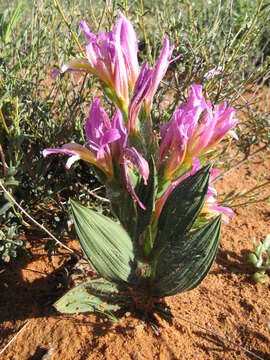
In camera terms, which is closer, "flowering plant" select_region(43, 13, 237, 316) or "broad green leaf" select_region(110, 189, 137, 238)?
"flowering plant" select_region(43, 13, 237, 316)

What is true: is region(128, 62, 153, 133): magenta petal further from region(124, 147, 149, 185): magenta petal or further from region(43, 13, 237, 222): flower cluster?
region(124, 147, 149, 185): magenta petal

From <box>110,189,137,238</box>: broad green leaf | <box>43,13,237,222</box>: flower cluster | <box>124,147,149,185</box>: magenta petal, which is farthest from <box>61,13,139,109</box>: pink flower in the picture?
<box>110,189,137,238</box>: broad green leaf

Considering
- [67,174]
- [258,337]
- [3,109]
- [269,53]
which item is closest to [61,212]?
[67,174]

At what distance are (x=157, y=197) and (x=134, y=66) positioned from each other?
0.43m

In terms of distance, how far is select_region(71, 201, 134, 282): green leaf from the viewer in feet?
3.72

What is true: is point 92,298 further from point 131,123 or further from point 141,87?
point 141,87

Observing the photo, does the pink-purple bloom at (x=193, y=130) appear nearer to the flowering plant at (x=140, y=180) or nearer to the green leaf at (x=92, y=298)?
the flowering plant at (x=140, y=180)

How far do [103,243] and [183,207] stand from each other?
28 centimetres

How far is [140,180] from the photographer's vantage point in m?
1.18

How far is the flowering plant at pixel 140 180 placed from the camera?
1.08m

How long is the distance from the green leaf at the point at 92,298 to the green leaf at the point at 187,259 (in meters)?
0.17

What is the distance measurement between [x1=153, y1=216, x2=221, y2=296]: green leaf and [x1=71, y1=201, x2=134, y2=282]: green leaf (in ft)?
0.41

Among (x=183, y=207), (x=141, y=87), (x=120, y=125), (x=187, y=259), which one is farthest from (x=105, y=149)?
(x=187, y=259)

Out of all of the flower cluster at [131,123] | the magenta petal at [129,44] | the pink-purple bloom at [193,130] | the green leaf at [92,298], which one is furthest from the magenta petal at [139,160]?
the green leaf at [92,298]
